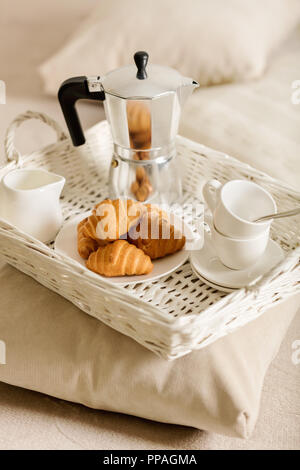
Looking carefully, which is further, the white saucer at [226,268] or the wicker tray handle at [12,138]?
the wicker tray handle at [12,138]

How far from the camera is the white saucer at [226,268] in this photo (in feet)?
1.82

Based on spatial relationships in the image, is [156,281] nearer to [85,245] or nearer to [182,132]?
[85,245]

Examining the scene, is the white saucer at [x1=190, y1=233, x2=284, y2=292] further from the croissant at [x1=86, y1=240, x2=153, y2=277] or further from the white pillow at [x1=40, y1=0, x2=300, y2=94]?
the white pillow at [x1=40, y1=0, x2=300, y2=94]

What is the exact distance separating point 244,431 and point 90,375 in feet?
0.56

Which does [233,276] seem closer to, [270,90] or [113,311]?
[113,311]

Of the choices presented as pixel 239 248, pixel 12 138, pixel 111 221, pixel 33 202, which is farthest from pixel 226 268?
pixel 12 138

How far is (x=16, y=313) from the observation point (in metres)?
0.59

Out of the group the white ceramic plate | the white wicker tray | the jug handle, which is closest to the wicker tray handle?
the white wicker tray

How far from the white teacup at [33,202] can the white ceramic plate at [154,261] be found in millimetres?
22

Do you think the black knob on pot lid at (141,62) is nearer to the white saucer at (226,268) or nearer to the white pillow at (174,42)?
the white saucer at (226,268)

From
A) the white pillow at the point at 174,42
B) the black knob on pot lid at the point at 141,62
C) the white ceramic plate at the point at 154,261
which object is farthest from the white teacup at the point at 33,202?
the white pillow at the point at 174,42

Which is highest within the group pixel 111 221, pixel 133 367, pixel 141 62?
pixel 141 62

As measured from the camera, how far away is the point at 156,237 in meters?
0.57

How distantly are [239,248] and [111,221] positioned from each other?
0.49 ft
